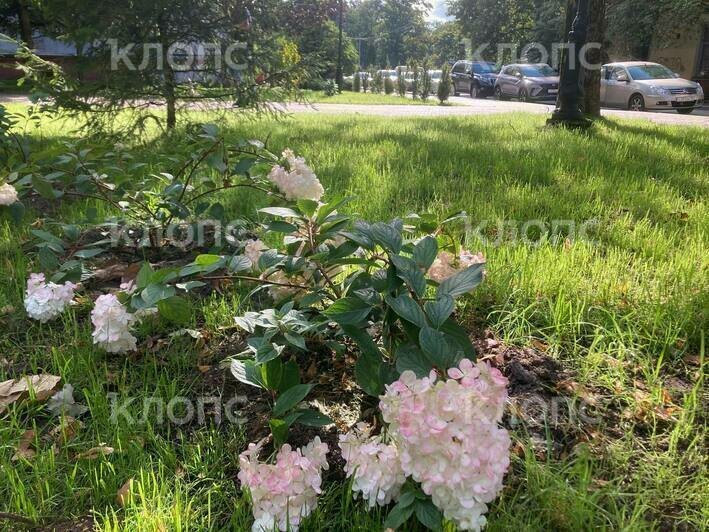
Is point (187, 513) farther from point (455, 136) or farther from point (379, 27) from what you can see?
point (379, 27)

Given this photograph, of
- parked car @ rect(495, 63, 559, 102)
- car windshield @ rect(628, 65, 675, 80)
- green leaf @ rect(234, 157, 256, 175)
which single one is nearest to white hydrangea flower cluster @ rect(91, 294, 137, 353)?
green leaf @ rect(234, 157, 256, 175)

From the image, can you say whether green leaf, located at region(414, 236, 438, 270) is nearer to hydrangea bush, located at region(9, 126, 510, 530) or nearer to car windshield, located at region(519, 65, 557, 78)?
hydrangea bush, located at region(9, 126, 510, 530)

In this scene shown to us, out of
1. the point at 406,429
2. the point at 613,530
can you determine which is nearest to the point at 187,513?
the point at 406,429

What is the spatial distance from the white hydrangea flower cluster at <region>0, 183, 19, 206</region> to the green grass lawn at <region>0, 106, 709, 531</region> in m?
0.26

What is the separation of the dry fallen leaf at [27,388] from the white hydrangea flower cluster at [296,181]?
906mm

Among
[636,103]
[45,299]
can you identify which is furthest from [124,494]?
[636,103]

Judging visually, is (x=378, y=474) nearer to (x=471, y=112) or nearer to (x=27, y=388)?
(x=27, y=388)

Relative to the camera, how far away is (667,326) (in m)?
1.66

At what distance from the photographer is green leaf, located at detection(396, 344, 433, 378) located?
1.07 metres

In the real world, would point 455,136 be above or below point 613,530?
above

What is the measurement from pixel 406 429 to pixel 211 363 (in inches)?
38.1

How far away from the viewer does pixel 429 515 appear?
0.93 m

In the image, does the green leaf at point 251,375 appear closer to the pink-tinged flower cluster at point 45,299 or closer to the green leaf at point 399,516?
the green leaf at point 399,516

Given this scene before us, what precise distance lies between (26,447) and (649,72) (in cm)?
1734
